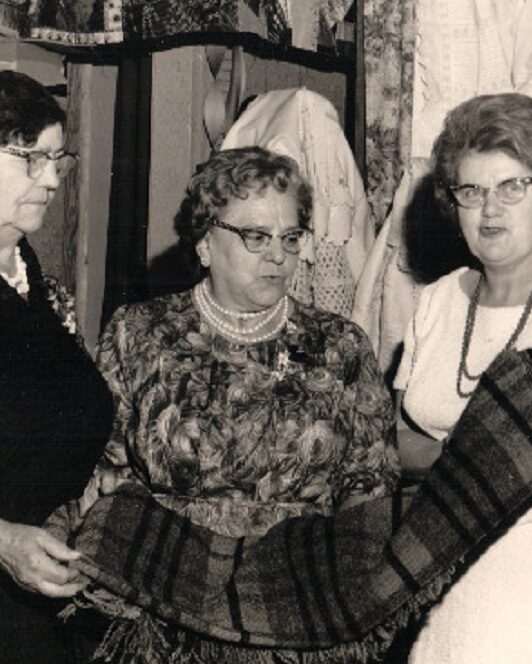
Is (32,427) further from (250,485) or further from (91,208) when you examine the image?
(91,208)

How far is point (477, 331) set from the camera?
288cm

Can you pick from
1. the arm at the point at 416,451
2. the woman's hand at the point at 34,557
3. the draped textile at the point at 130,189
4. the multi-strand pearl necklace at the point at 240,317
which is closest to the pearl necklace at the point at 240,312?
the multi-strand pearl necklace at the point at 240,317

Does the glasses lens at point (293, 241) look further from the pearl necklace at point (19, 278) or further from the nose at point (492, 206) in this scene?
the pearl necklace at point (19, 278)

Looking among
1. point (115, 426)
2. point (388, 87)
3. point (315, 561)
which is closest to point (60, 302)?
point (115, 426)

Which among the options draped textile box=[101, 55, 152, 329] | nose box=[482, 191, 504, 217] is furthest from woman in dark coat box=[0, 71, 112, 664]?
draped textile box=[101, 55, 152, 329]

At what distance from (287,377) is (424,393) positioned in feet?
1.14

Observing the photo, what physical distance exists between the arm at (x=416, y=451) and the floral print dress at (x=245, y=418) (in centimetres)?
6

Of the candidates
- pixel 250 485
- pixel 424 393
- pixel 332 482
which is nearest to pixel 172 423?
pixel 250 485

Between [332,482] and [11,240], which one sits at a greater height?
[11,240]

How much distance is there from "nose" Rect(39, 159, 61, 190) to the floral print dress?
0.50 meters

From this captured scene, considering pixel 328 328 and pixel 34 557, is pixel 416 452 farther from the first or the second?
pixel 34 557

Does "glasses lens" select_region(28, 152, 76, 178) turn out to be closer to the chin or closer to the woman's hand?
the chin

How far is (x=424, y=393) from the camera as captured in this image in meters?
2.96

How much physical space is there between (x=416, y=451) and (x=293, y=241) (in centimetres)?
61
